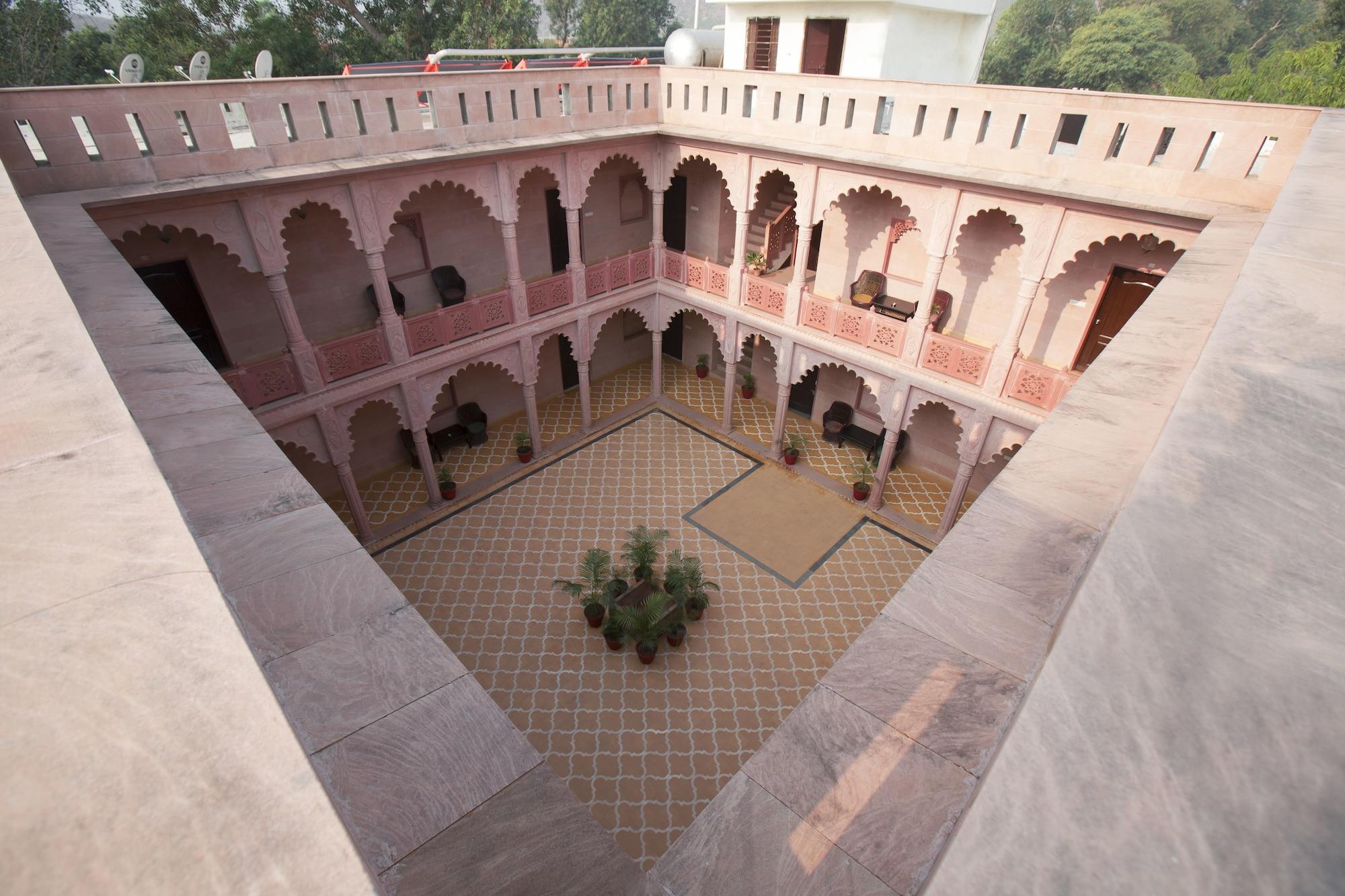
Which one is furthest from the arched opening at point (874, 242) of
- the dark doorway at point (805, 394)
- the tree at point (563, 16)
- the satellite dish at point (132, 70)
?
the tree at point (563, 16)

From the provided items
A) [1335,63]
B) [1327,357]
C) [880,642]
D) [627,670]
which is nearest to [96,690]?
[880,642]

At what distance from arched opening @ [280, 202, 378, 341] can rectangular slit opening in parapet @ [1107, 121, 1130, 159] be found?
10.1 metres

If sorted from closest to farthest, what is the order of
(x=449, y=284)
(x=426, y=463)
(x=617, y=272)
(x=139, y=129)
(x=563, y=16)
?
1. (x=139, y=129)
2. (x=426, y=463)
3. (x=449, y=284)
4. (x=617, y=272)
5. (x=563, y=16)

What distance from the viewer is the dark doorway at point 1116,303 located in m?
9.08

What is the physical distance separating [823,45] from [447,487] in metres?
11.1

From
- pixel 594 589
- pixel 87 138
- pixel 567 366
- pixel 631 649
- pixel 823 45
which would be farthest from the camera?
pixel 567 366

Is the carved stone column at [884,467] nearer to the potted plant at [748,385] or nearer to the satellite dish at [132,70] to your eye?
the potted plant at [748,385]

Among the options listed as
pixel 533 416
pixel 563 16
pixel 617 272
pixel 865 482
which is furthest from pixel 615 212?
pixel 563 16

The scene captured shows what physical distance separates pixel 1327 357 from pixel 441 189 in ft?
39.2

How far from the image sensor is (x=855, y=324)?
35.5ft

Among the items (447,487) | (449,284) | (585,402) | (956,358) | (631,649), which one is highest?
(449,284)

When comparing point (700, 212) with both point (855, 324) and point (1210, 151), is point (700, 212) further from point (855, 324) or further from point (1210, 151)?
point (1210, 151)

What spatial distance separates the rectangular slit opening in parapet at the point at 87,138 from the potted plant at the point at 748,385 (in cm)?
1084

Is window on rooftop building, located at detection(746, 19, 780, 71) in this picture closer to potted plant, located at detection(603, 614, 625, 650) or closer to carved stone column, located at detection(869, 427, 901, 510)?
carved stone column, located at detection(869, 427, 901, 510)
